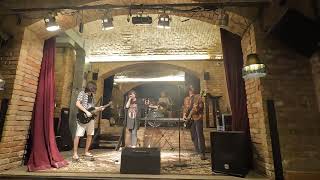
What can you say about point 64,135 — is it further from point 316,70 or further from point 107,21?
point 316,70

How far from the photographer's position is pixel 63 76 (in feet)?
25.5

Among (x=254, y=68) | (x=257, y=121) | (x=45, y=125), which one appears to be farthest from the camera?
(x=45, y=125)

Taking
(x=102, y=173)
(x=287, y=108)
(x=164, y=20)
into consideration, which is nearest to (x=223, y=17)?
(x=164, y=20)

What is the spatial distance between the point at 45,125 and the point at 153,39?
4.38 m

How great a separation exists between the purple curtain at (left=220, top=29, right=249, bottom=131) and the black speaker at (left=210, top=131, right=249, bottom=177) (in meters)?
0.60

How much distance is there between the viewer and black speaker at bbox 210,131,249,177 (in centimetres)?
337

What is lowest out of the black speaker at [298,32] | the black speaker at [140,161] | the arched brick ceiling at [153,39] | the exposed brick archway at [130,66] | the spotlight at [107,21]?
the black speaker at [140,161]

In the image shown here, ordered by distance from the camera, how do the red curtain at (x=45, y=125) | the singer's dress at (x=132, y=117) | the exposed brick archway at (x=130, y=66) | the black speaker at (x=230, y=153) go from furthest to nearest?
the exposed brick archway at (x=130, y=66), the singer's dress at (x=132, y=117), the red curtain at (x=45, y=125), the black speaker at (x=230, y=153)

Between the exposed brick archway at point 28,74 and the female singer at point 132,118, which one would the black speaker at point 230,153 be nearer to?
the exposed brick archway at point 28,74

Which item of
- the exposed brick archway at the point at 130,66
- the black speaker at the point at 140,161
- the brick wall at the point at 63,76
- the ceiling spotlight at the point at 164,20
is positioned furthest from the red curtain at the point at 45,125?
the exposed brick archway at the point at 130,66

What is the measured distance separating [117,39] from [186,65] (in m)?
2.79

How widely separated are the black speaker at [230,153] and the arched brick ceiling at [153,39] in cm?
374

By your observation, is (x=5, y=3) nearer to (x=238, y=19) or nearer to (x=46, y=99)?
(x=46, y=99)

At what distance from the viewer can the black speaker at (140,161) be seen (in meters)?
3.39
